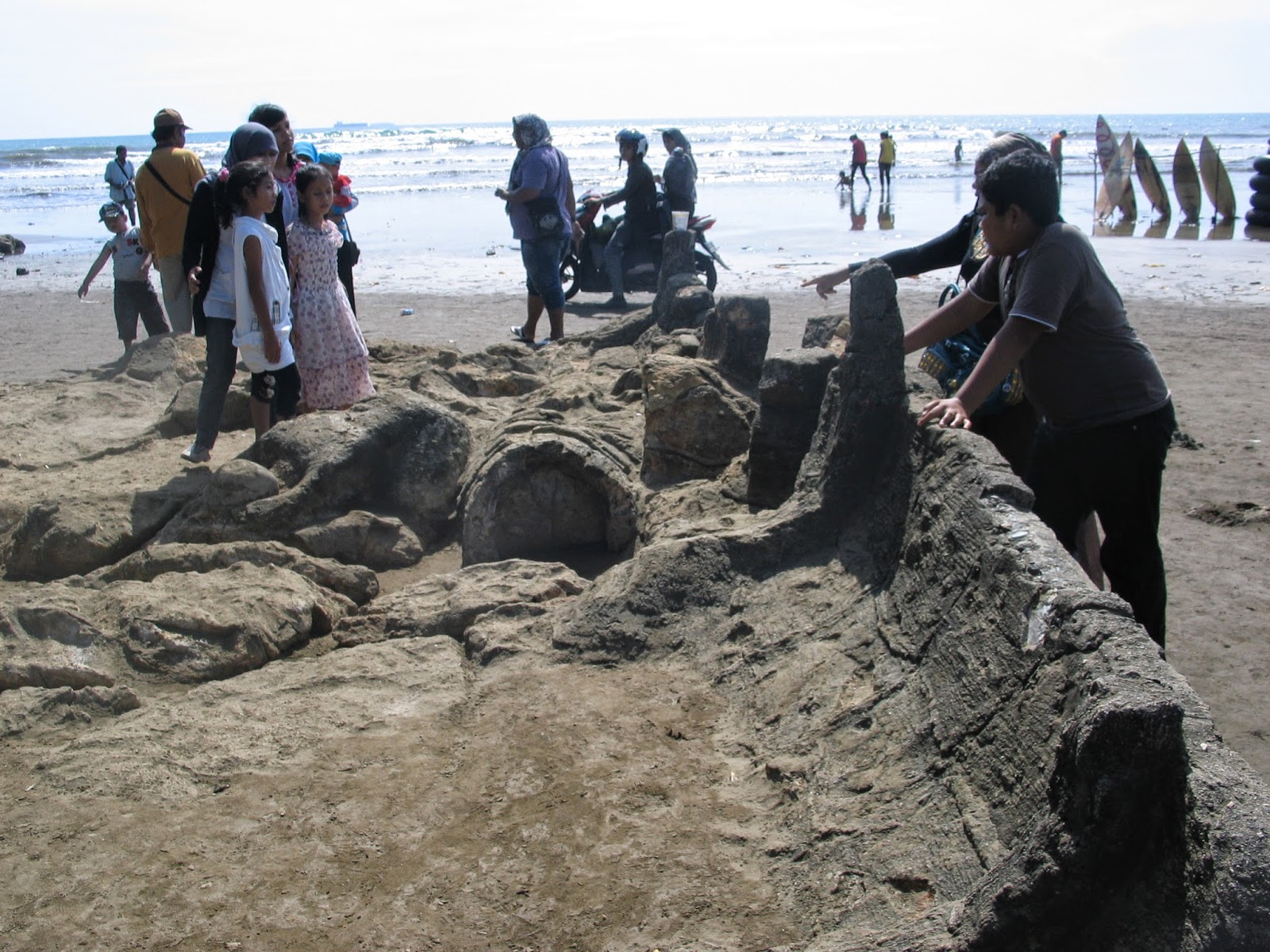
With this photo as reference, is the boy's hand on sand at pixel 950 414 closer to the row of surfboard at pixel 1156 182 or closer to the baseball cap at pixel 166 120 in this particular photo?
the baseball cap at pixel 166 120

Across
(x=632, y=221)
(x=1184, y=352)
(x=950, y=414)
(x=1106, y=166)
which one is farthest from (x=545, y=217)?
(x=1106, y=166)

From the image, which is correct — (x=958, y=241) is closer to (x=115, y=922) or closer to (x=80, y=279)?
(x=115, y=922)

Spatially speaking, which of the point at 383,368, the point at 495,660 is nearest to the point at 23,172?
the point at 383,368

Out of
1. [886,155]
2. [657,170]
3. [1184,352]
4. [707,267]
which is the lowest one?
[1184,352]

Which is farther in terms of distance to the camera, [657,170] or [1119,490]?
[657,170]

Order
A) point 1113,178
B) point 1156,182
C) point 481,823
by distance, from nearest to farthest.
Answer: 1. point 481,823
2. point 1113,178
3. point 1156,182

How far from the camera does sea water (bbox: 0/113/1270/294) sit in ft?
51.9

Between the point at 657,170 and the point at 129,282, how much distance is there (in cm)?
2896

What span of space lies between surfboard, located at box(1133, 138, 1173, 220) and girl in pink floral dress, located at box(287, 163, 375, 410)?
1822cm

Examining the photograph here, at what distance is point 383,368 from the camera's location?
24.5 feet

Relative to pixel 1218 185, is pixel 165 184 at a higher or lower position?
lower

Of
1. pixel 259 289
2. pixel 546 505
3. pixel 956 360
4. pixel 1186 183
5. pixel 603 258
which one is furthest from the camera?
pixel 1186 183

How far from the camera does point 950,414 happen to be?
3.33 m

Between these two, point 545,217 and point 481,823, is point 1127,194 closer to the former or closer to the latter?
point 545,217
